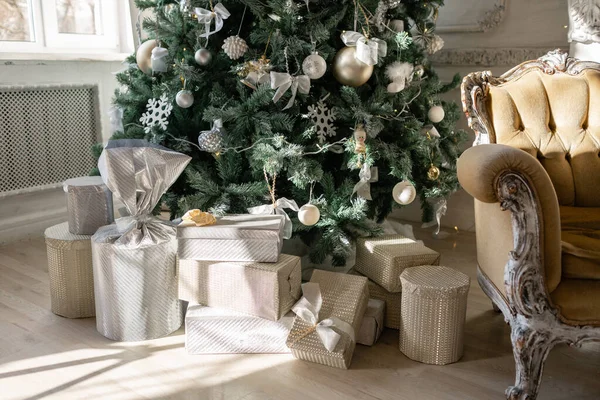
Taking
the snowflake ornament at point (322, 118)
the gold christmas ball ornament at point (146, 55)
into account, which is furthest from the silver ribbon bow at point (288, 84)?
the gold christmas ball ornament at point (146, 55)

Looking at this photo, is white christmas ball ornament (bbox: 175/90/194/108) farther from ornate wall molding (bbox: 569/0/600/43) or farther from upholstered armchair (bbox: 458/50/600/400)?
ornate wall molding (bbox: 569/0/600/43)

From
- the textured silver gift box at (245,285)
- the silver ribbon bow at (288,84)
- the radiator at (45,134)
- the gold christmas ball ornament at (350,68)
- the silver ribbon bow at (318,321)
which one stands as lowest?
the silver ribbon bow at (318,321)

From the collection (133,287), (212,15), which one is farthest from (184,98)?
(133,287)

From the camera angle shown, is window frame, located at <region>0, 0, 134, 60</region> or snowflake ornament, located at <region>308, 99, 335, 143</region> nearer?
snowflake ornament, located at <region>308, 99, 335, 143</region>

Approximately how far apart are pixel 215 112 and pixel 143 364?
905 mm

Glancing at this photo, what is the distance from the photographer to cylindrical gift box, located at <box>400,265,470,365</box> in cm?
175

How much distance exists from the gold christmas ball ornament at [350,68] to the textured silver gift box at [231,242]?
66 cm

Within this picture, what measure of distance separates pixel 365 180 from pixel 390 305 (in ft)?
1.55

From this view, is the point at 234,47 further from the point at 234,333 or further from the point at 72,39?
the point at 72,39

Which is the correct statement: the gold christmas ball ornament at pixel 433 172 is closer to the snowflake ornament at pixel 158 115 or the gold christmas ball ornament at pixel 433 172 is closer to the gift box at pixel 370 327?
the gift box at pixel 370 327

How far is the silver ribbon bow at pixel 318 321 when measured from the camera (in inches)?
Answer: 68.9

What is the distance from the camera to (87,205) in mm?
2094

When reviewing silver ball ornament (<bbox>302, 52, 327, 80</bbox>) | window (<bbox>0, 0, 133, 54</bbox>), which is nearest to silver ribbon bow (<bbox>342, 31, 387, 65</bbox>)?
silver ball ornament (<bbox>302, 52, 327, 80</bbox>)

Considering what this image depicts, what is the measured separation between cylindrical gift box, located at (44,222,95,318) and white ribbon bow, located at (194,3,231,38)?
0.88 metres
